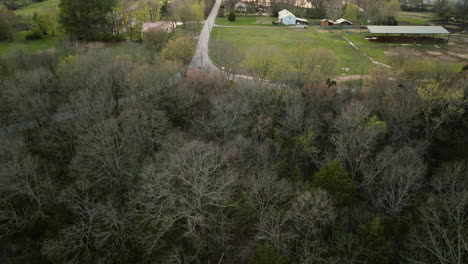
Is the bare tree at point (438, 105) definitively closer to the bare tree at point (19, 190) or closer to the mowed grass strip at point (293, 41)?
the mowed grass strip at point (293, 41)

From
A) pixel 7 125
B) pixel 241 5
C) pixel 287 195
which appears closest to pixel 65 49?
pixel 7 125

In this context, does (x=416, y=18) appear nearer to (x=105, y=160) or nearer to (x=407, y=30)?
(x=407, y=30)

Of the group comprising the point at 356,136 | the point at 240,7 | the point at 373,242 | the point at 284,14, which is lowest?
the point at 373,242

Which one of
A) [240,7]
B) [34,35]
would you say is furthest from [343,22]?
[34,35]

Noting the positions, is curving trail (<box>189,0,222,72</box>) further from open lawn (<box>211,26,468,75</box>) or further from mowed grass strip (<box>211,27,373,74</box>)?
mowed grass strip (<box>211,27,373,74</box>)

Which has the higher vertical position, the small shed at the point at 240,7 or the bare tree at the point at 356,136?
the small shed at the point at 240,7

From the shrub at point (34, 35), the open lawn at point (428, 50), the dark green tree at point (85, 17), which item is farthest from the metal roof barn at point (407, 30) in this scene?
the shrub at point (34, 35)
